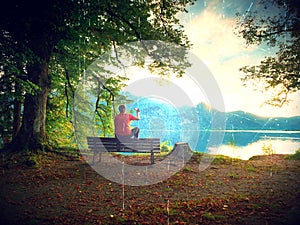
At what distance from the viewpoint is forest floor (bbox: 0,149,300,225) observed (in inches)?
120

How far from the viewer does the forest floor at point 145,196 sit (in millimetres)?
3037

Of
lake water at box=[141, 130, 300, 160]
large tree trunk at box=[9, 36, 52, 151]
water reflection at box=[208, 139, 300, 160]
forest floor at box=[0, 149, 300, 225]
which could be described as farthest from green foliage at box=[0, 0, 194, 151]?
lake water at box=[141, 130, 300, 160]

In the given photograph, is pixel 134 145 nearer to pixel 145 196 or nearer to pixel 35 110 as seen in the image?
pixel 145 196

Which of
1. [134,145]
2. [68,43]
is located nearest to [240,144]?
[134,145]

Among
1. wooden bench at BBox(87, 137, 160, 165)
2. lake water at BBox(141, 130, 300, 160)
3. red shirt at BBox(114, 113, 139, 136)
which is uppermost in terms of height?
red shirt at BBox(114, 113, 139, 136)

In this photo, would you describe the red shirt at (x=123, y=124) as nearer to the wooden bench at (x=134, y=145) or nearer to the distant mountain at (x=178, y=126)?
the wooden bench at (x=134, y=145)

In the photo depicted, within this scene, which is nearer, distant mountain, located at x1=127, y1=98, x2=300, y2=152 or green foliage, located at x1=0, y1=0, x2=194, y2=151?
green foliage, located at x1=0, y1=0, x2=194, y2=151

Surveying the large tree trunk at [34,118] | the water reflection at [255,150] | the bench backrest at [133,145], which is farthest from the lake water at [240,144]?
the large tree trunk at [34,118]

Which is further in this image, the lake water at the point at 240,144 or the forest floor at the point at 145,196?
the lake water at the point at 240,144

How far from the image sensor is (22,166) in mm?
5934

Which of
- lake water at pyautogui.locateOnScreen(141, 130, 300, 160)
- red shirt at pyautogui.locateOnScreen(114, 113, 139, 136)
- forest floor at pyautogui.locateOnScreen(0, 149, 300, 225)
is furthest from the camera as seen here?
lake water at pyautogui.locateOnScreen(141, 130, 300, 160)

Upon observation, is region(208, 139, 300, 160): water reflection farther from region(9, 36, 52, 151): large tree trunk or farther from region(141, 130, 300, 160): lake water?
region(9, 36, 52, 151): large tree trunk

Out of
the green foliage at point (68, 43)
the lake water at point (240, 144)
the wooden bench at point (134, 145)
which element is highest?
the green foliage at point (68, 43)

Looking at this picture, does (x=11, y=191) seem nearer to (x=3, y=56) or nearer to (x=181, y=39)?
(x=3, y=56)
